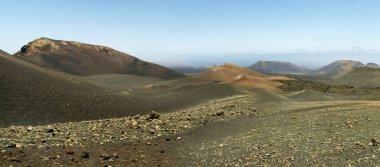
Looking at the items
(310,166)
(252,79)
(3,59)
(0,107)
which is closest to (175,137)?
(310,166)

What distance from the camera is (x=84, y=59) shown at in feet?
402

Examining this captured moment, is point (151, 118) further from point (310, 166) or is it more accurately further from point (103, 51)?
point (103, 51)

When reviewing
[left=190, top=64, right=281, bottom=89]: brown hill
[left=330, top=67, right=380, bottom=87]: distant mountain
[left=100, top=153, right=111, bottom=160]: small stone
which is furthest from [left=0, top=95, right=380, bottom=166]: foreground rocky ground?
[left=330, top=67, right=380, bottom=87]: distant mountain

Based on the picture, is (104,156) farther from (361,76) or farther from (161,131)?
(361,76)

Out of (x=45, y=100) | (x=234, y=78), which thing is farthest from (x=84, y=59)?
(x=45, y=100)

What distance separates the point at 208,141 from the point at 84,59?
103 metres

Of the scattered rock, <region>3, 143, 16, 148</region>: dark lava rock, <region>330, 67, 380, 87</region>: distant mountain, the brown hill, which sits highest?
<region>3, 143, 16, 148</region>: dark lava rock

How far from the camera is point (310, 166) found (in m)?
18.5

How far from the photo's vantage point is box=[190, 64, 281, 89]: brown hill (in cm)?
6919

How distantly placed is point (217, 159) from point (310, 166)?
164 inches

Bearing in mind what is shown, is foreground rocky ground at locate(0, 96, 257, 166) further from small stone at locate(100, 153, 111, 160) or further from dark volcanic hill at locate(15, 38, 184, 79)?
dark volcanic hill at locate(15, 38, 184, 79)

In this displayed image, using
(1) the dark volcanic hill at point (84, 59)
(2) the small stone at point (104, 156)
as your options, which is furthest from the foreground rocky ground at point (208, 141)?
(1) the dark volcanic hill at point (84, 59)

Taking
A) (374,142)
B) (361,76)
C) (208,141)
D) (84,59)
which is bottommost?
(361,76)

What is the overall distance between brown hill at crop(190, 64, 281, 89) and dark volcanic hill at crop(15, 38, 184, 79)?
34648 mm
